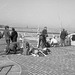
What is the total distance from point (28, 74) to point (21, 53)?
454 centimetres

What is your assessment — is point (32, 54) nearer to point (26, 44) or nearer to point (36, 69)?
point (26, 44)

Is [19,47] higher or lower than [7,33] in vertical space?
lower

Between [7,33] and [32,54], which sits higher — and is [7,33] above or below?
above

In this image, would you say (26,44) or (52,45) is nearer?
(26,44)

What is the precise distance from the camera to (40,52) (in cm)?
1004

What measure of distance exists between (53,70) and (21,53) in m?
4.26

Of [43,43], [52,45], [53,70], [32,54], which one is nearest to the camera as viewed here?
[53,70]

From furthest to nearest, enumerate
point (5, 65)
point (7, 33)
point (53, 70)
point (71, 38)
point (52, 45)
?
point (71, 38), point (52, 45), point (7, 33), point (53, 70), point (5, 65)

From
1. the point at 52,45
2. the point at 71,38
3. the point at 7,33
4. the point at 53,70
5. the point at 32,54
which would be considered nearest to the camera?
the point at 53,70

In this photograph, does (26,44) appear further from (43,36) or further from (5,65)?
(5,65)

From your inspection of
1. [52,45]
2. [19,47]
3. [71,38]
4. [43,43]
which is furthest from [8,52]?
[71,38]

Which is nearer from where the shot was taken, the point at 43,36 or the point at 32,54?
the point at 32,54

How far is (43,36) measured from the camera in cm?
1344

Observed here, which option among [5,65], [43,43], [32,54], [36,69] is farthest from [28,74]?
[43,43]
